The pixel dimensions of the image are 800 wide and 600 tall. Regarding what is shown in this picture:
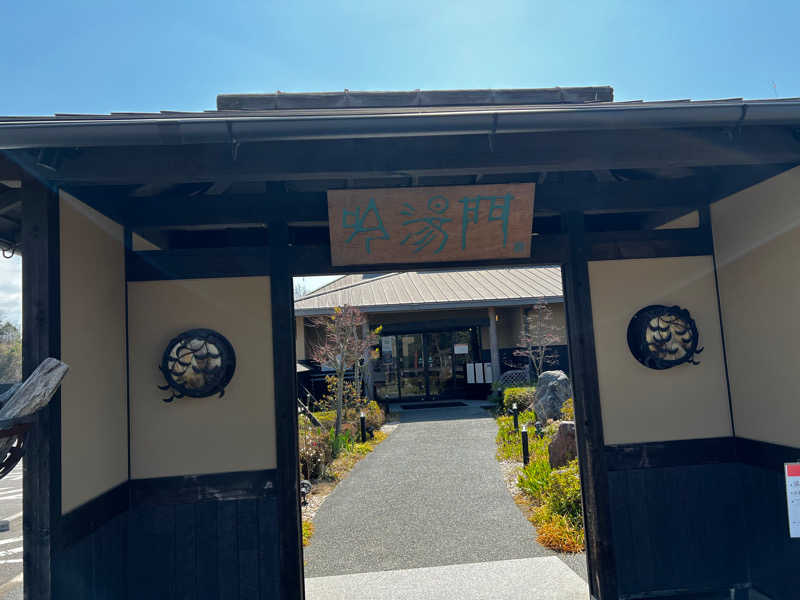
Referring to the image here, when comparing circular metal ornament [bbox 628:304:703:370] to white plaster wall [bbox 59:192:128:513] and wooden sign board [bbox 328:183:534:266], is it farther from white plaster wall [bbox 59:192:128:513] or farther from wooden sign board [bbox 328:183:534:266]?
white plaster wall [bbox 59:192:128:513]

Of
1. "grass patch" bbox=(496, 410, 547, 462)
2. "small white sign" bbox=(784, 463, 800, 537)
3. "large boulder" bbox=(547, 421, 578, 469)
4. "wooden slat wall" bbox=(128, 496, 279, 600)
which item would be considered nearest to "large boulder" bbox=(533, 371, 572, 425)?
"grass patch" bbox=(496, 410, 547, 462)

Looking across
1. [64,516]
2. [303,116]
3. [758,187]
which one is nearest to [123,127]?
[303,116]

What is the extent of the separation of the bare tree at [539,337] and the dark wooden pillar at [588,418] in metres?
11.3

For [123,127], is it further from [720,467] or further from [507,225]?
[720,467]

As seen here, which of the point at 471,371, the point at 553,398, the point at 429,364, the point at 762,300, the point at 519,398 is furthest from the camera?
the point at 429,364

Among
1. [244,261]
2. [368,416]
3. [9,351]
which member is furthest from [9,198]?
[9,351]

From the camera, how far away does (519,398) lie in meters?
12.8

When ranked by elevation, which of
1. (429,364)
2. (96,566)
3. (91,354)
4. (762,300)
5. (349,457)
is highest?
(762,300)

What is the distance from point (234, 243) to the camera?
177 inches

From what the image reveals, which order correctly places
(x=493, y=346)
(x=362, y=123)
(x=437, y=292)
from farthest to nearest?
(x=437, y=292) < (x=493, y=346) < (x=362, y=123)

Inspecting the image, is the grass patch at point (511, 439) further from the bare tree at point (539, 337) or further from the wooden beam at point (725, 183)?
the wooden beam at point (725, 183)

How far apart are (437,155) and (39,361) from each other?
248 centimetres

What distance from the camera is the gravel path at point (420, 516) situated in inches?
210

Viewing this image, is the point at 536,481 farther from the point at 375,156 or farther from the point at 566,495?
the point at 375,156
